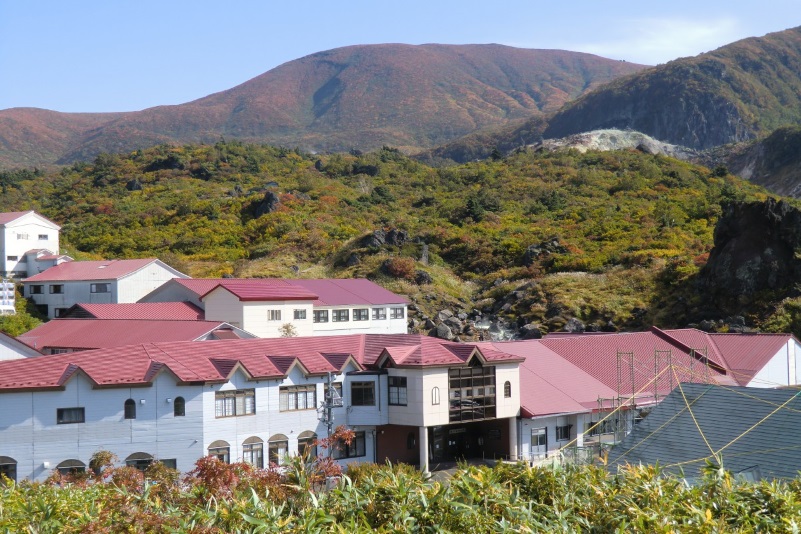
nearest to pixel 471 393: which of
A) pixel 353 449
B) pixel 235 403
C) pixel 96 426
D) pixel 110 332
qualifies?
pixel 353 449

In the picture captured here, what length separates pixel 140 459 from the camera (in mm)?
25250

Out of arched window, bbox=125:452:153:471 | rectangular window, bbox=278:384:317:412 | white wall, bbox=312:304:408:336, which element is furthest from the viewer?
white wall, bbox=312:304:408:336

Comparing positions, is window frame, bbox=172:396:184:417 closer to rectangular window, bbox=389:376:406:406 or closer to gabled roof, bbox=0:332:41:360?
rectangular window, bbox=389:376:406:406

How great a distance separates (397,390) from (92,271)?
85.4 feet

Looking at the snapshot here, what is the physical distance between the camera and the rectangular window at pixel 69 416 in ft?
81.8

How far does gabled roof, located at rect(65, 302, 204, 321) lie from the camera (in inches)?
1578

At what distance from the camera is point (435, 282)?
58.9 m

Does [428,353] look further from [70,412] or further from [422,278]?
[422,278]

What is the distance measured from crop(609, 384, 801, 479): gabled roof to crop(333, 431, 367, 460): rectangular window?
429 inches

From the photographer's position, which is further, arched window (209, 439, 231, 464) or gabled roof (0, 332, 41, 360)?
gabled roof (0, 332, 41, 360)

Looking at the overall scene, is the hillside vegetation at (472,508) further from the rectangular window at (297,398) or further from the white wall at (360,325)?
the white wall at (360,325)

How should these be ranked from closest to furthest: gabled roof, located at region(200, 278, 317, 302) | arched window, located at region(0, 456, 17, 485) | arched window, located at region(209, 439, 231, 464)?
arched window, located at region(0, 456, 17, 485) < arched window, located at region(209, 439, 231, 464) < gabled roof, located at region(200, 278, 317, 302)

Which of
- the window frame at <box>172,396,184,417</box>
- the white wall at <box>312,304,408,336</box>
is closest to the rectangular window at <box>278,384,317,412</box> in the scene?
the window frame at <box>172,396,184,417</box>

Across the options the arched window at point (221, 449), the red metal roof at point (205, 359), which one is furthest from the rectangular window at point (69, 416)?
the arched window at point (221, 449)
